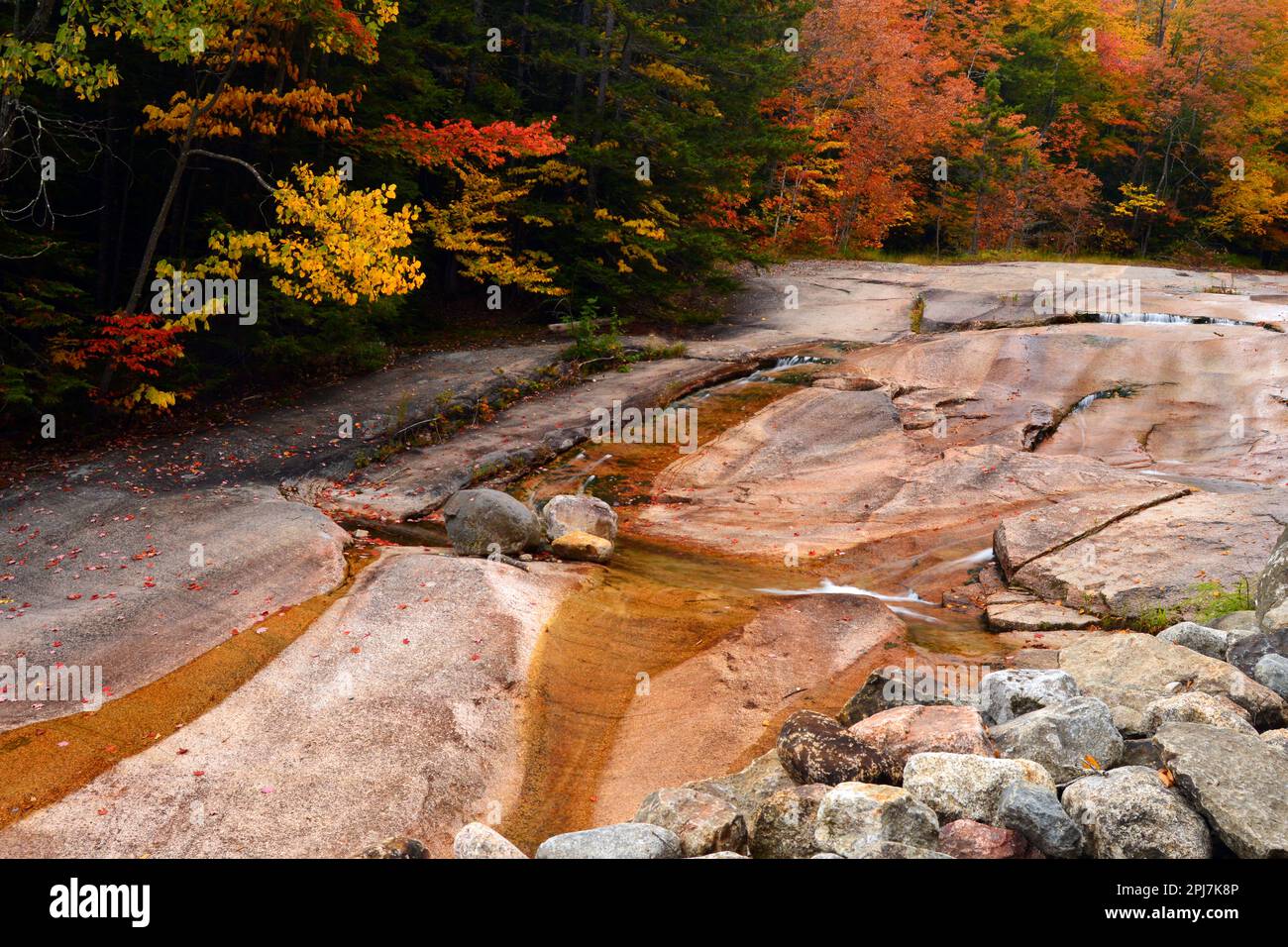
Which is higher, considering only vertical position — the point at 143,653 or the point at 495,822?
the point at 143,653

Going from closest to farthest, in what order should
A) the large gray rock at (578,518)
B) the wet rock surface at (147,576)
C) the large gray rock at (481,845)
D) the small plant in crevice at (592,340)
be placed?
the large gray rock at (481,845) < the wet rock surface at (147,576) < the large gray rock at (578,518) < the small plant in crevice at (592,340)

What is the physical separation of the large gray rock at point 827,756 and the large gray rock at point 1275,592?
12.6 feet

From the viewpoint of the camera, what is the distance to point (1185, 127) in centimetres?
3831

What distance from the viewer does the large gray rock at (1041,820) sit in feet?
16.8

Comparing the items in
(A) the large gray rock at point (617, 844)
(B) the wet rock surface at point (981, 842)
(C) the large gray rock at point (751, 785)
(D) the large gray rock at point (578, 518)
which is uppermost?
(D) the large gray rock at point (578, 518)

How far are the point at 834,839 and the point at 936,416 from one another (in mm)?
11441

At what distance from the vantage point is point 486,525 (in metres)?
11.0

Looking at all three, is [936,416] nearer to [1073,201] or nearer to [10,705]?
[10,705]

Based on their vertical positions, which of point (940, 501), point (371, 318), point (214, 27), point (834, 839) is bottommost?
point (834, 839)

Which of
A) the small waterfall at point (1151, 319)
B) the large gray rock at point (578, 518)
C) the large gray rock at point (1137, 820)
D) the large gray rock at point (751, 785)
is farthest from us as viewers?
the small waterfall at point (1151, 319)

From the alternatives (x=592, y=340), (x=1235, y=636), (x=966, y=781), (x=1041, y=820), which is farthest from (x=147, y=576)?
(x=592, y=340)

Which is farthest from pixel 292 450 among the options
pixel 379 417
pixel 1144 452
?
pixel 1144 452

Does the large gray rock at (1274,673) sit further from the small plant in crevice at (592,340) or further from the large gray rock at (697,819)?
the small plant in crevice at (592,340)

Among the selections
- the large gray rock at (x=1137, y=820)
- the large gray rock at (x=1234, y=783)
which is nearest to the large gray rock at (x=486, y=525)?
the large gray rock at (x=1137, y=820)
